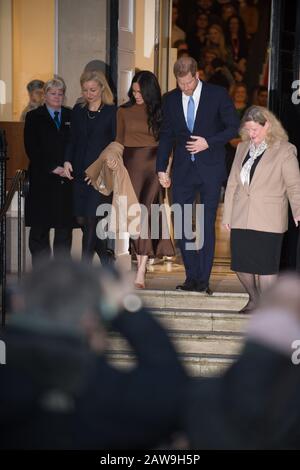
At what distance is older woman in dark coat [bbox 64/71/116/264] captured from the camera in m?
7.97

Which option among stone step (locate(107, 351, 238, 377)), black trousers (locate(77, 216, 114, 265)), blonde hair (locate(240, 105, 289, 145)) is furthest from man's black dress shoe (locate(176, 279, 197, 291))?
blonde hair (locate(240, 105, 289, 145))

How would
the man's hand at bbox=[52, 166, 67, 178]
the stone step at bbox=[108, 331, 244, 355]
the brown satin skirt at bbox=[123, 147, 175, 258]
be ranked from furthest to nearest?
the man's hand at bbox=[52, 166, 67, 178]
the brown satin skirt at bbox=[123, 147, 175, 258]
the stone step at bbox=[108, 331, 244, 355]

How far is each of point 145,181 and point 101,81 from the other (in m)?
0.80

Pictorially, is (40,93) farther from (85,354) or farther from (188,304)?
(85,354)

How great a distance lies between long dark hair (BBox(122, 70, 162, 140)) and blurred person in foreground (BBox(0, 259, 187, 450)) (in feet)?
16.2

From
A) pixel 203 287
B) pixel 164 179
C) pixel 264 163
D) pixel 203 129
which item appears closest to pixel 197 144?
pixel 203 129

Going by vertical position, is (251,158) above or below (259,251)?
above

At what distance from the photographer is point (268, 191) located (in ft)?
23.4

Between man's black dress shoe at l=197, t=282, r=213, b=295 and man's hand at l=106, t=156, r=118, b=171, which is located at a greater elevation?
man's hand at l=106, t=156, r=118, b=171

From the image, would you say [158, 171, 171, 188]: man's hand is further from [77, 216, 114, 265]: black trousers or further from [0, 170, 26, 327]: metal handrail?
[0, 170, 26, 327]: metal handrail

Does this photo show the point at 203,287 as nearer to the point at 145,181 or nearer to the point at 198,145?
the point at 145,181

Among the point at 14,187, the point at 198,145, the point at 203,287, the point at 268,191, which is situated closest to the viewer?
the point at 268,191

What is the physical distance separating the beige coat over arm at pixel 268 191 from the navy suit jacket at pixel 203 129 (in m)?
0.36
